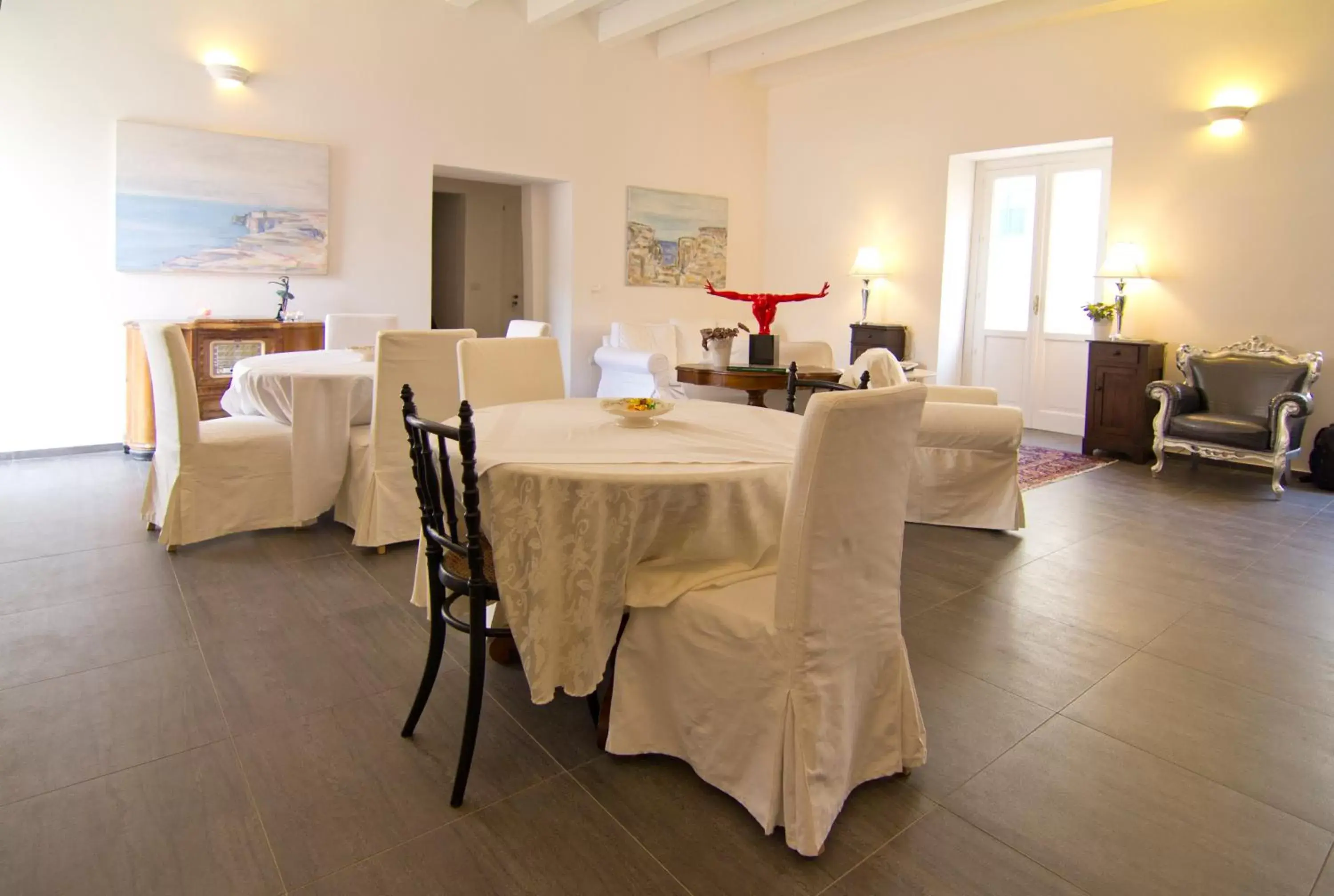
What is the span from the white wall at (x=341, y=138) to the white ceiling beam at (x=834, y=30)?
0.45m

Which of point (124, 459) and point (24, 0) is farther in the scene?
point (124, 459)

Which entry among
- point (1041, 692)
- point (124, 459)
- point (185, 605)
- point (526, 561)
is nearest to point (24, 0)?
point (124, 459)

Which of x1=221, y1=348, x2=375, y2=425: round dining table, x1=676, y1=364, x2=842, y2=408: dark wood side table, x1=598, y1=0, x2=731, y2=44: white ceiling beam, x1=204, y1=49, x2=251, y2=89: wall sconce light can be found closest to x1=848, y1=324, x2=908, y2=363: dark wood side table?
x1=676, y1=364, x2=842, y2=408: dark wood side table

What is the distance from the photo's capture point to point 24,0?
485 centimetres

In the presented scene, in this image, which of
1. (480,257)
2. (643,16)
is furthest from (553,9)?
(480,257)

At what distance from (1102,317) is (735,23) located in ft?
12.5

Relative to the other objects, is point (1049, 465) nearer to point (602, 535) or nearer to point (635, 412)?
point (635, 412)

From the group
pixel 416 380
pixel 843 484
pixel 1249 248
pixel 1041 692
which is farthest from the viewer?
pixel 1249 248

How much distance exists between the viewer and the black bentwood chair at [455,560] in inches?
72.0

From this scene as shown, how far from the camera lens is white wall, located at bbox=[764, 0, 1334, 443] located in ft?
17.8

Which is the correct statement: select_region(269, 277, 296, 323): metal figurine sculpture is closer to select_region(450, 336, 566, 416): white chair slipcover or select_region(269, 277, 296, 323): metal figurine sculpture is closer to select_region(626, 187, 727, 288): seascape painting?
select_region(450, 336, 566, 416): white chair slipcover

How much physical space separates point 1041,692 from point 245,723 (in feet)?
7.28

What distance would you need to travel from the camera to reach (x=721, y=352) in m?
4.75

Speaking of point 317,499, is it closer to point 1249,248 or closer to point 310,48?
point 310,48
